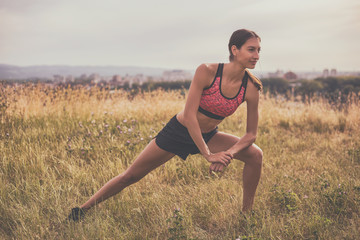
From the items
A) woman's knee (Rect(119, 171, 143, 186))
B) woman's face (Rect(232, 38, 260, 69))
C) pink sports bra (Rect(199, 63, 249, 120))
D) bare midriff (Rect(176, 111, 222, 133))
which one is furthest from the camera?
woman's knee (Rect(119, 171, 143, 186))

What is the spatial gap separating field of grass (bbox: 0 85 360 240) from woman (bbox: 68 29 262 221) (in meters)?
0.32

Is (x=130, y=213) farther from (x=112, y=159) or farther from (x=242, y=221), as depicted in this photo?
(x=112, y=159)

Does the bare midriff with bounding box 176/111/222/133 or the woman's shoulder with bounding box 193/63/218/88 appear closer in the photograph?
the woman's shoulder with bounding box 193/63/218/88

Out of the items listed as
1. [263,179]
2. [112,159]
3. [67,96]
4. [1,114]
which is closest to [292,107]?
[263,179]

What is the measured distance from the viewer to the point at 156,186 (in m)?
3.38

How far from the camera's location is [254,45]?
6.93ft

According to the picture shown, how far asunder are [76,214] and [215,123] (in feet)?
5.43

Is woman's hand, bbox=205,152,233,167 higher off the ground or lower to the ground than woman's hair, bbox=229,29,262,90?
lower

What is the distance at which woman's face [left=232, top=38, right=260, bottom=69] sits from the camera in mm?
2113

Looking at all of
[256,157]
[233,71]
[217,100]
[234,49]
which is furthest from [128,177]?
[234,49]

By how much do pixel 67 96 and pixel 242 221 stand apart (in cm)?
588

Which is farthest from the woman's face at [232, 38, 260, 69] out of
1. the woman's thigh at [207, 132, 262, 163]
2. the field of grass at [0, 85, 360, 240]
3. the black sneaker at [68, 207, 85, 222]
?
the black sneaker at [68, 207, 85, 222]

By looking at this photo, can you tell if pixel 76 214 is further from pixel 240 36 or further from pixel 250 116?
pixel 240 36

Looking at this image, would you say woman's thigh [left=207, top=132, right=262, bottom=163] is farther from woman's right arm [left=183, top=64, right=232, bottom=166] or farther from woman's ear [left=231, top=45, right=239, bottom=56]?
woman's ear [left=231, top=45, right=239, bottom=56]
